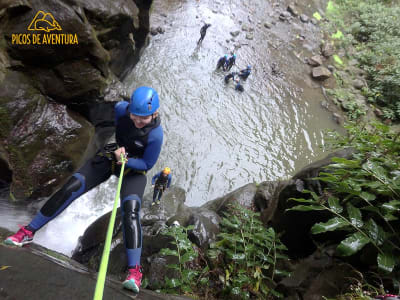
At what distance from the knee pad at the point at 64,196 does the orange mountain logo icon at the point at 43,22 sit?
3446 mm

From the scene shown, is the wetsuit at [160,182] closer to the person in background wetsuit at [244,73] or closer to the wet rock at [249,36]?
the person in background wetsuit at [244,73]

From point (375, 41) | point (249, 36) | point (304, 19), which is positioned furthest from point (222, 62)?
point (375, 41)

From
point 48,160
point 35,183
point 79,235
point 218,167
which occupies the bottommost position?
point 79,235

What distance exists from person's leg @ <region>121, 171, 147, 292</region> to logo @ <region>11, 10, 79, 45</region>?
3.61 m

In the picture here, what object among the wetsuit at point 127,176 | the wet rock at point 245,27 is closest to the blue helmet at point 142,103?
the wetsuit at point 127,176

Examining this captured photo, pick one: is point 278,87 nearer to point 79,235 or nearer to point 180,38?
point 180,38

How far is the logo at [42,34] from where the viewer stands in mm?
4621

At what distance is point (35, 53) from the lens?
484 cm

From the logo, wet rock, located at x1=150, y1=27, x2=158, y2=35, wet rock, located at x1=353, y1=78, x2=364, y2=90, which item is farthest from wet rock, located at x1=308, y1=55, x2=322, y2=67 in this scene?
the logo

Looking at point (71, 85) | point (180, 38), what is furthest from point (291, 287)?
point (180, 38)

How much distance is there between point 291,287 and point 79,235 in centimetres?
508

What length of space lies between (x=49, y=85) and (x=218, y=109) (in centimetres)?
746

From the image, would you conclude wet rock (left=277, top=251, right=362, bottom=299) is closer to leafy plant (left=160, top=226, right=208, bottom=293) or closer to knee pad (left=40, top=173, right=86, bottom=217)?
leafy plant (left=160, top=226, right=208, bottom=293)

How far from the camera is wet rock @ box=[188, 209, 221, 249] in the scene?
4.07m
